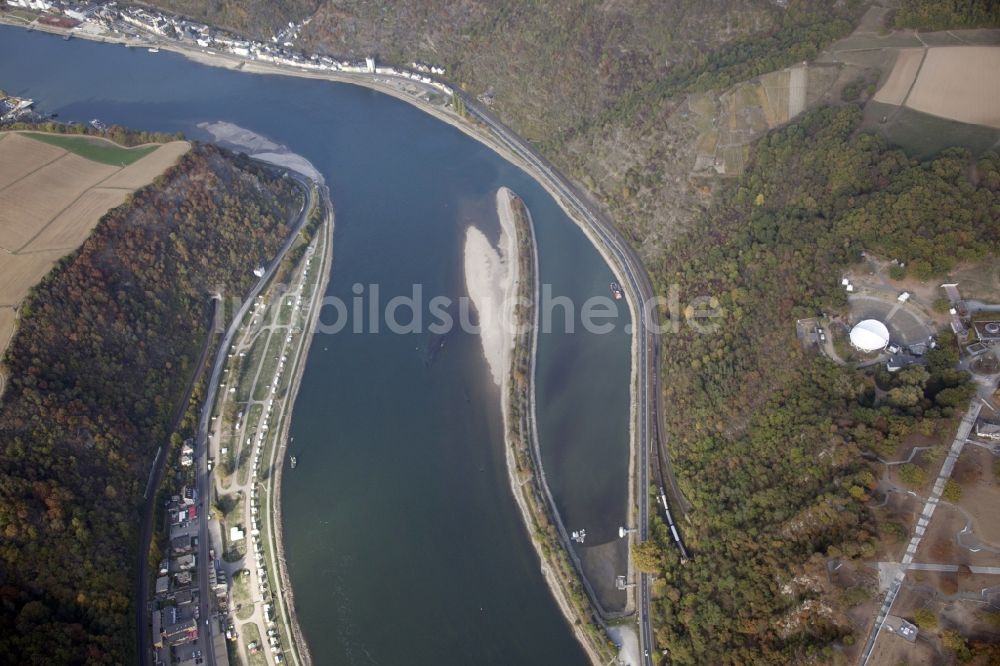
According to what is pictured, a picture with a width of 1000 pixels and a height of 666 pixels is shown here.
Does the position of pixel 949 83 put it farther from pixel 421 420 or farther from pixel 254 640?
pixel 254 640

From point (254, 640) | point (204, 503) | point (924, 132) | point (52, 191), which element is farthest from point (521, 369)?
point (52, 191)

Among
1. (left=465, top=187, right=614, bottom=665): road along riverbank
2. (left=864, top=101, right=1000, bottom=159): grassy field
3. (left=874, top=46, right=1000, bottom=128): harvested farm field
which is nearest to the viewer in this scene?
(left=465, top=187, right=614, bottom=665): road along riverbank

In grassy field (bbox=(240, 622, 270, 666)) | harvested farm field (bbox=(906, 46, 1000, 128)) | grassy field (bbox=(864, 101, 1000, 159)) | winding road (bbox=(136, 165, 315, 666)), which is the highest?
harvested farm field (bbox=(906, 46, 1000, 128))

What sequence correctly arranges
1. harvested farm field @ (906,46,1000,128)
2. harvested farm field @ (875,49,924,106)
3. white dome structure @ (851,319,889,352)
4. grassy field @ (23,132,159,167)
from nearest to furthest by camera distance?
white dome structure @ (851,319,889,352)
harvested farm field @ (906,46,1000,128)
harvested farm field @ (875,49,924,106)
grassy field @ (23,132,159,167)

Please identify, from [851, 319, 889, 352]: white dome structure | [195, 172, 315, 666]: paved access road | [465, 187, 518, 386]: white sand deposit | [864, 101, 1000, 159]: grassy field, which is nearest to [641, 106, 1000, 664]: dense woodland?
[851, 319, 889, 352]: white dome structure
